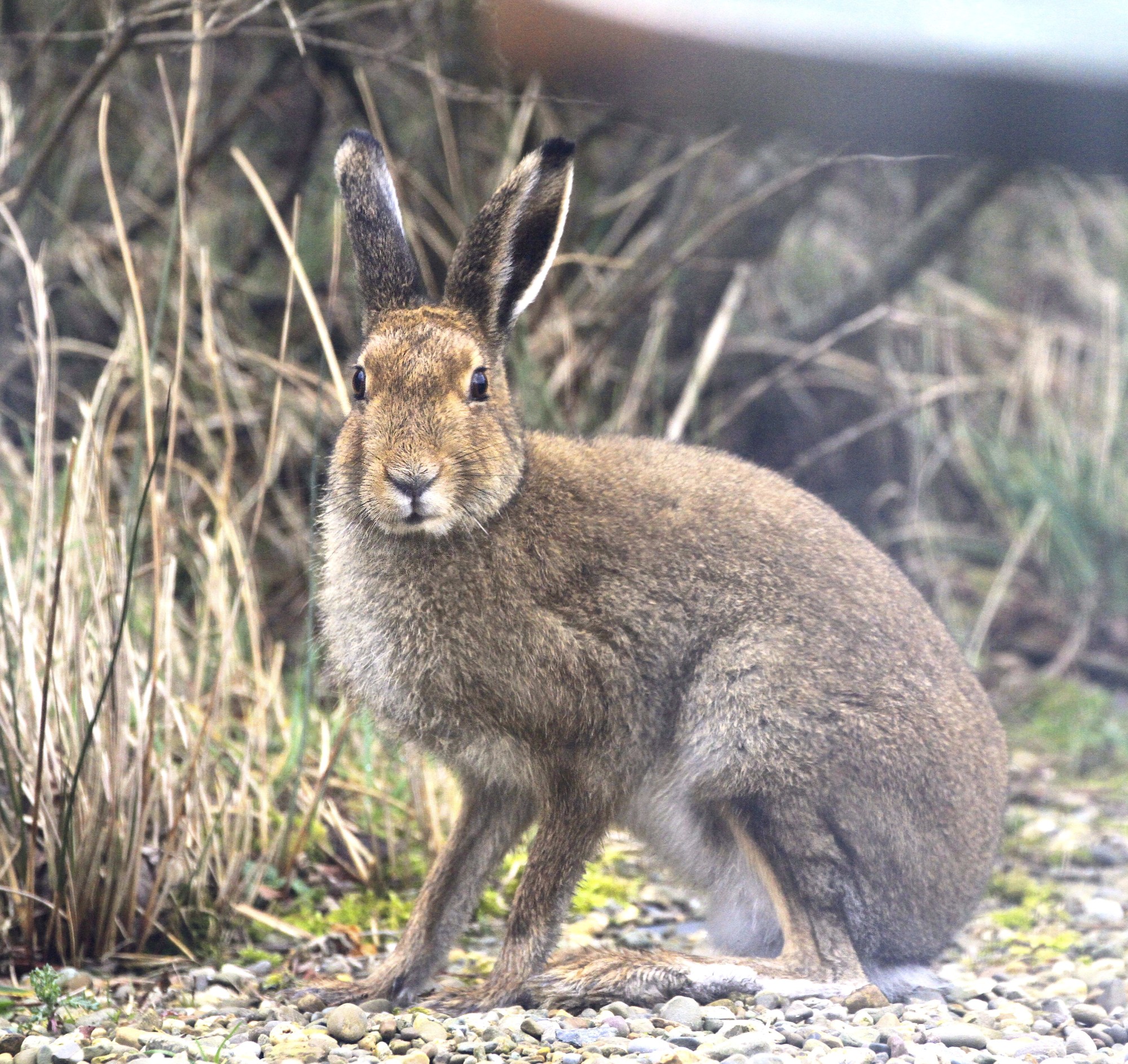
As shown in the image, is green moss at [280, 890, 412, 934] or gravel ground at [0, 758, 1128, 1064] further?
green moss at [280, 890, 412, 934]

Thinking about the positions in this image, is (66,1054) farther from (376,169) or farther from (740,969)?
(376,169)

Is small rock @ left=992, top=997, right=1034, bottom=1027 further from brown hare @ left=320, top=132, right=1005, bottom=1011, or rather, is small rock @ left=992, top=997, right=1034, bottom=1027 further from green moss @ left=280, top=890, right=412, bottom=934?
green moss @ left=280, top=890, right=412, bottom=934

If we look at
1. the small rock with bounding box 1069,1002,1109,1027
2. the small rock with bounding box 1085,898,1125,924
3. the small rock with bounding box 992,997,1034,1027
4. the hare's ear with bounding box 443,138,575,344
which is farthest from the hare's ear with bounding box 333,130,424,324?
the small rock with bounding box 1085,898,1125,924

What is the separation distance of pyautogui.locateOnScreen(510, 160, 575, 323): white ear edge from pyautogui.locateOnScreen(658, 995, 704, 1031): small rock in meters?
1.82

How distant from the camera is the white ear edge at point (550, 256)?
3.86m

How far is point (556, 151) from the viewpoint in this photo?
3.80 metres

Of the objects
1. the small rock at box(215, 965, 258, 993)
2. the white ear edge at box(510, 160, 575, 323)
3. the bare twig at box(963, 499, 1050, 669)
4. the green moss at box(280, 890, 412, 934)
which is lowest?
the green moss at box(280, 890, 412, 934)

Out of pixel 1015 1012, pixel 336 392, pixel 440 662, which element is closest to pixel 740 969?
pixel 1015 1012

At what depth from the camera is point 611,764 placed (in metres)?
3.92

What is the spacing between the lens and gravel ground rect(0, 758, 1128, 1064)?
331cm

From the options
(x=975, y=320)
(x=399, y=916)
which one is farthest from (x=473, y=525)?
(x=975, y=320)

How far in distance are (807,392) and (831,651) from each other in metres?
4.32

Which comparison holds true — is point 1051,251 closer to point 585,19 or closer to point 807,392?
point 807,392

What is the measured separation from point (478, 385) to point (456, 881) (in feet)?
4.72
